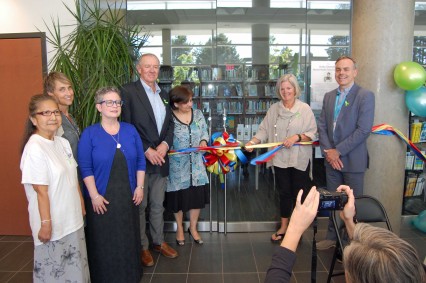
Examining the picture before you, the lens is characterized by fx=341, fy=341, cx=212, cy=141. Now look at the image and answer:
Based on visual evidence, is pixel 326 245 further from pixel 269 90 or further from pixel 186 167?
pixel 269 90

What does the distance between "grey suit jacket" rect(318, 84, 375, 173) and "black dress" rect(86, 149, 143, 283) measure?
201 cm

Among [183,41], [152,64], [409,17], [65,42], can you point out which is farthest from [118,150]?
[409,17]

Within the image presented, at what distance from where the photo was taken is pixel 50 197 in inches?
86.2

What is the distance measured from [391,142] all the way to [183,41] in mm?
2841

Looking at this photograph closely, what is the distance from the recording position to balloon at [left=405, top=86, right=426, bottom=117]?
3307 mm

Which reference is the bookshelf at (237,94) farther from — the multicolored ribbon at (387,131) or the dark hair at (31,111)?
the dark hair at (31,111)

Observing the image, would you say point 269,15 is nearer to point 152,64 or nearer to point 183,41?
point 183,41

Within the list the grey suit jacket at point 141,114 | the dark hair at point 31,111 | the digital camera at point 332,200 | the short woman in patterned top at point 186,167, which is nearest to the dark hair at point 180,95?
the short woman in patterned top at point 186,167

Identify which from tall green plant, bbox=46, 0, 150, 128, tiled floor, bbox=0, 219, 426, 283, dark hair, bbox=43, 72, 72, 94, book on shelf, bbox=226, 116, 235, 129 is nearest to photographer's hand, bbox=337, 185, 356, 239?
tiled floor, bbox=0, 219, 426, 283

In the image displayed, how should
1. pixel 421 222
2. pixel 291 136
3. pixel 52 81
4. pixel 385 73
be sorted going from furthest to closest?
pixel 421 222
pixel 291 136
pixel 385 73
pixel 52 81

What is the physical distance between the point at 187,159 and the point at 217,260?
3.53 feet

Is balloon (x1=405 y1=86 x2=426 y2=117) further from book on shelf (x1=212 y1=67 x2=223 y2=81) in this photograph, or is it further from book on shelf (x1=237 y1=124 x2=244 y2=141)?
book on shelf (x1=212 y1=67 x2=223 y2=81)

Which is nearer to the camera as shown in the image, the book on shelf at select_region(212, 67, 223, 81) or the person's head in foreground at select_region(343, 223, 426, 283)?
the person's head in foreground at select_region(343, 223, 426, 283)

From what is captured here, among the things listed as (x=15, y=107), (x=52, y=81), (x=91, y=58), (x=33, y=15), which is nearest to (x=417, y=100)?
(x=91, y=58)
